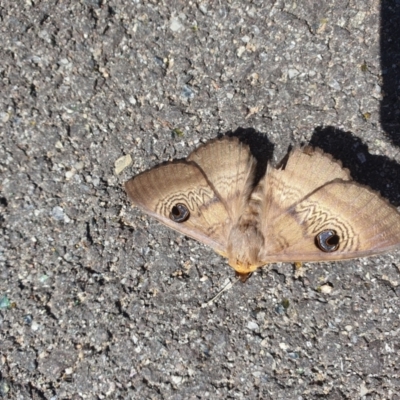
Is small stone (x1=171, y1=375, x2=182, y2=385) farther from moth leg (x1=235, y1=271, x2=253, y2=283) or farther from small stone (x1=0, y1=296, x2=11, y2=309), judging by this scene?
small stone (x1=0, y1=296, x2=11, y2=309)

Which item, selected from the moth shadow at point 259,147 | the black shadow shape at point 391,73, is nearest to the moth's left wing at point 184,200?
the moth shadow at point 259,147

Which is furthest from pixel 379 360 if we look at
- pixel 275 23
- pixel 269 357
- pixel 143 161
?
pixel 275 23

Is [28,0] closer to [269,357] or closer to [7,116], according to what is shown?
[7,116]

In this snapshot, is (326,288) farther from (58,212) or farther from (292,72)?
(58,212)

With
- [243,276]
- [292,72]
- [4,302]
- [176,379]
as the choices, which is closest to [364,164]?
[292,72]

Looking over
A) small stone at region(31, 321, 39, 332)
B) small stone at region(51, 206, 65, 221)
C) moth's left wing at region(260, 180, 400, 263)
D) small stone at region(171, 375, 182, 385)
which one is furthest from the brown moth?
small stone at region(31, 321, 39, 332)

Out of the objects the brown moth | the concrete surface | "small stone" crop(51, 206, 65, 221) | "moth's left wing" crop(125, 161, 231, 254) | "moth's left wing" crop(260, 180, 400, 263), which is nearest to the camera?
"moth's left wing" crop(260, 180, 400, 263)
